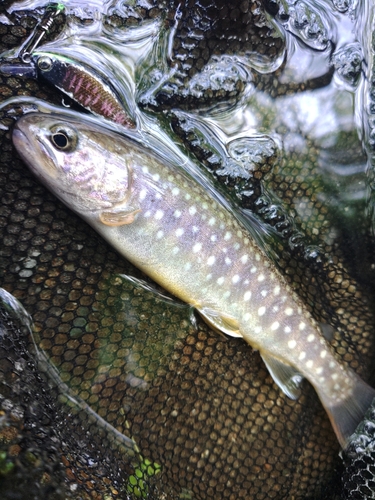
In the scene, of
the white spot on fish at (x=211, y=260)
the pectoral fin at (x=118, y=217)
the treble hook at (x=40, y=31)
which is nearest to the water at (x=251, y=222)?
the treble hook at (x=40, y=31)

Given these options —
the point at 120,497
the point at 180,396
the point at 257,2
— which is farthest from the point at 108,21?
the point at 120,497

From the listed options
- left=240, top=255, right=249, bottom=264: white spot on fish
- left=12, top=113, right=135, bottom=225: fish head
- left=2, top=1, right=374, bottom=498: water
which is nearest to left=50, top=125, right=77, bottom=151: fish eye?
left=12, top=113, right=135, bottom=225: fish head

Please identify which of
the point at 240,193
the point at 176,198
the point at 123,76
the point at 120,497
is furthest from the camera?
the point at 240,193

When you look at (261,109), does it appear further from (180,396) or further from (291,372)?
(180,396)

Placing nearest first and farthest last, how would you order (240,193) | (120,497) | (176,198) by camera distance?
(120,497), (176,198), (240,193)

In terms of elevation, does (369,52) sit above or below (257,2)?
above

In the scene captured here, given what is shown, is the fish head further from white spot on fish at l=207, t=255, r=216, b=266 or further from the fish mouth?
white spot on fish at l=207, t=255, r=216, b=266

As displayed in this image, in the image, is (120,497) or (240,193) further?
(240,193)

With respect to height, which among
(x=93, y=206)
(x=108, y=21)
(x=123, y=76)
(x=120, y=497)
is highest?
(x=108, y=21)
